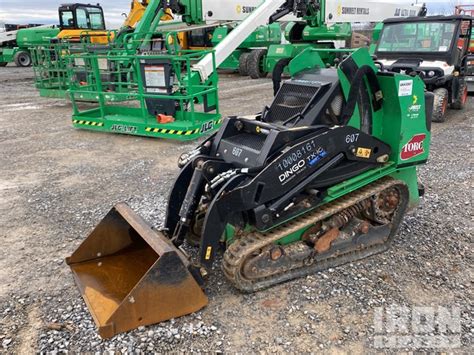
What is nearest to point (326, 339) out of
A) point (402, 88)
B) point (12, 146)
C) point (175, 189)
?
point (175, 189)

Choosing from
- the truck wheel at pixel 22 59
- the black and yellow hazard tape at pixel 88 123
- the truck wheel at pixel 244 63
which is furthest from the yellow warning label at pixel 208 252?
the truck wheel at pixel 22 59

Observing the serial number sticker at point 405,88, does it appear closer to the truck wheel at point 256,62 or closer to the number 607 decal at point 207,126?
the number 607 decal at point 207,126

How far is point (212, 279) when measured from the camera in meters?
3.52

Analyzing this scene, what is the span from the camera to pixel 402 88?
3725mm

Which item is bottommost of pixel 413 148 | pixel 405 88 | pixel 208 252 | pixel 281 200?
pixel 208 252

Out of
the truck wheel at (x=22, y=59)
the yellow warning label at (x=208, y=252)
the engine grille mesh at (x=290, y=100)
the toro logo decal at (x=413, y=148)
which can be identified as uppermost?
the engine grille mesh at (x=290, y=100)

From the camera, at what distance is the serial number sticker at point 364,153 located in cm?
366

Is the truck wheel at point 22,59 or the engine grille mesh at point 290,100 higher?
the engine grille mesh at point 290,100

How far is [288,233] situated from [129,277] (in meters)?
1.28

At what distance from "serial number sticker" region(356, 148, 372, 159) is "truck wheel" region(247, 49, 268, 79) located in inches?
495

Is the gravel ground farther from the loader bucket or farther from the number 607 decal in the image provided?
the number 607 decal

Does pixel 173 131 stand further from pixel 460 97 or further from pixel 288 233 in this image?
pixel 460 97

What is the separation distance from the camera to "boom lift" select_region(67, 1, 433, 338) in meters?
3.10

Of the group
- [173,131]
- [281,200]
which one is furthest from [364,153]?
[173,131]
